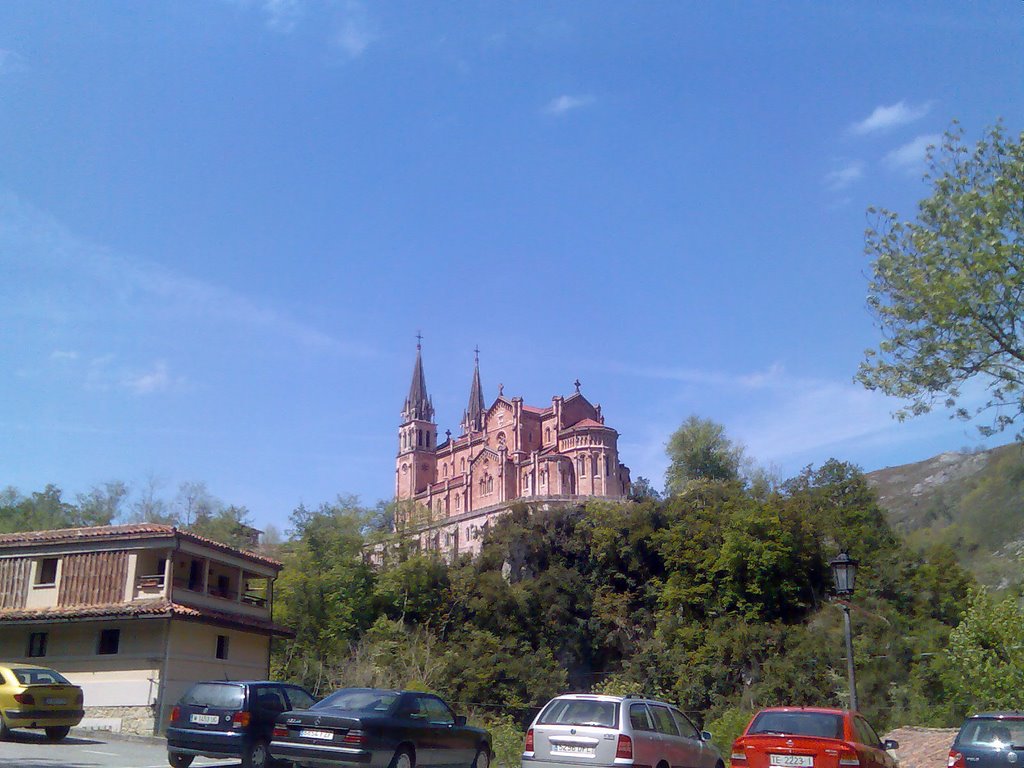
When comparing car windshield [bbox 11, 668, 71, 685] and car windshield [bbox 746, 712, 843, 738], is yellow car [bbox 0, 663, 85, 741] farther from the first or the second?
car windshield [bbox 746, 712, 843, 738]

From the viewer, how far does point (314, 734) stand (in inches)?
493

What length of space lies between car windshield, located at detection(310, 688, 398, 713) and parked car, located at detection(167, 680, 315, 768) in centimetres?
168

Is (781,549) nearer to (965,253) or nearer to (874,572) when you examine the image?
(874,572)

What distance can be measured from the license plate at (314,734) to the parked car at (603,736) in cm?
267

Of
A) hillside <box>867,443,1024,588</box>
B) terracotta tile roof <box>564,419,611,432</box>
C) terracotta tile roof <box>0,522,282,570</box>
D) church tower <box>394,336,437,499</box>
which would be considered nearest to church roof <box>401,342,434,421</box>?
church tower <box>394,336,437,499</box>

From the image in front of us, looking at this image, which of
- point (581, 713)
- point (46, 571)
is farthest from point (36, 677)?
point (581, 713)

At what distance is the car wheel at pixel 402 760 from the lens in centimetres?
1280

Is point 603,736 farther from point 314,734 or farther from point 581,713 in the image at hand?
point 314,734

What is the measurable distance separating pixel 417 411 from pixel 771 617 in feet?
249

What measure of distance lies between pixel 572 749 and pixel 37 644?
68.5 feet

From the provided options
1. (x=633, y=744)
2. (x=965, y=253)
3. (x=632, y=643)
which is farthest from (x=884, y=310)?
(x=632, y=643)

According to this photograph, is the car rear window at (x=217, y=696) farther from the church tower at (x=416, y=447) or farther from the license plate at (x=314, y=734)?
the church tower at (x=416, y=447)

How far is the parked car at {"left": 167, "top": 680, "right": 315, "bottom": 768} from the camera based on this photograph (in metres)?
14.2

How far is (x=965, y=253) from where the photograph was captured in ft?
58.0
